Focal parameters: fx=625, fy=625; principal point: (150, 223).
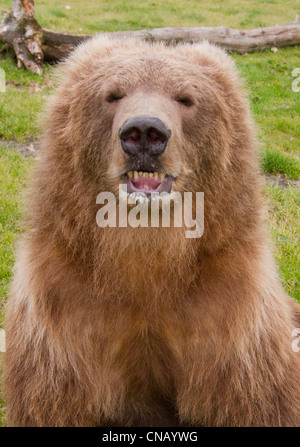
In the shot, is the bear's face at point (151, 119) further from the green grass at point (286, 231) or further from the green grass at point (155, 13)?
the green grass at point (155, 13)

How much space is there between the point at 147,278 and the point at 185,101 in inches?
29.6

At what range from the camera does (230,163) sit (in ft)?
8.79

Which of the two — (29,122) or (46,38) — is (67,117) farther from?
(46,38)

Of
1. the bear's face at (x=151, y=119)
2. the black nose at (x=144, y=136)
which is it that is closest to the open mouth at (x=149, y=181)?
the bear's face at (x=151, y=119)

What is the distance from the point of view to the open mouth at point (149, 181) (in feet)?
7.97

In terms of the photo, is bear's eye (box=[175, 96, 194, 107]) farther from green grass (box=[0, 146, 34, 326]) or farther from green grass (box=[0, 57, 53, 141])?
green grass (box=[0, 57, 53, 141])

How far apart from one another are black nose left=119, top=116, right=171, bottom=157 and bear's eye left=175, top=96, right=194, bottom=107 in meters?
0.30

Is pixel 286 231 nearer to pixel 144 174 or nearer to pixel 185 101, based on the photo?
pixel 185 101

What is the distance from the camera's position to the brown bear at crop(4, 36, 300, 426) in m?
2.58

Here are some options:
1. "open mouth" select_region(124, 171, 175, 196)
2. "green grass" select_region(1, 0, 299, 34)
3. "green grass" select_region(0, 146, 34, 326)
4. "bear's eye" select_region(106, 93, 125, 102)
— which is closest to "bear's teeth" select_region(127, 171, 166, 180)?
"open mouth" select_region(124, 171, 175, 196)

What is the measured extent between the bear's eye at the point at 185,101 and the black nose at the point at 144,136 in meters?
0.30
